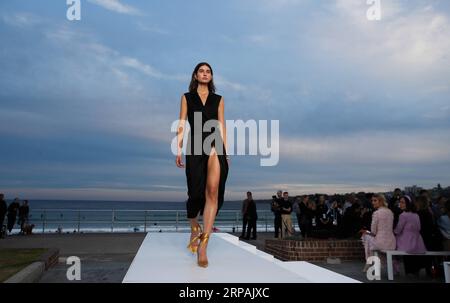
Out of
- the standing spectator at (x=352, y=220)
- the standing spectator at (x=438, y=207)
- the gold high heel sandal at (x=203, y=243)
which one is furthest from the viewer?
the standing spectator at (x=352, y=220)

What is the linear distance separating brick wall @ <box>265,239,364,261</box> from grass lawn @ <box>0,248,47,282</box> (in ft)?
19.8

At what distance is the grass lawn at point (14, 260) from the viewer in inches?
275

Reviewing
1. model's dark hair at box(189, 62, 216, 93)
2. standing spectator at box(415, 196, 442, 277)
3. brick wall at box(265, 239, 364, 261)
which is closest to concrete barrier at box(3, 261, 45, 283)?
model's dark hair at box(189, 62, 216, 93)

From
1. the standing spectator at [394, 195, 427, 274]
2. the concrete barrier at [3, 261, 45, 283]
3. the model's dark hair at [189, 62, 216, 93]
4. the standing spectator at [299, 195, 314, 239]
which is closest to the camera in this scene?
the model's dark hair at [189, 62, 216, 93]

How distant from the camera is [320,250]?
31.6 ft

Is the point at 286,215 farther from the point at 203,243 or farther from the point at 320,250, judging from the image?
the point at 203,243

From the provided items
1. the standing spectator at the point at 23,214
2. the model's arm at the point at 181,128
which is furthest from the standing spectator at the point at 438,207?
the standing spectator at the point at 23,214

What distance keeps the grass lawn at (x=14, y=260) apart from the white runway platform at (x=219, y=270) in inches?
166

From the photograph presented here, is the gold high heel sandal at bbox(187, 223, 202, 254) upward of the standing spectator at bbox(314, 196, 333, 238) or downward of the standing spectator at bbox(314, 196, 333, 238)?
upward

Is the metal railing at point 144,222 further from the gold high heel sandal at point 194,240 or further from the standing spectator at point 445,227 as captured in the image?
the gold high heel sandal at point 194,240

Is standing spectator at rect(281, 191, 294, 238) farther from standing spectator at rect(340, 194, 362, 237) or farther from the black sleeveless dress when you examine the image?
the black sleeveless dress

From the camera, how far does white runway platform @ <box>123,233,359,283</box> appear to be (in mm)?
2664
